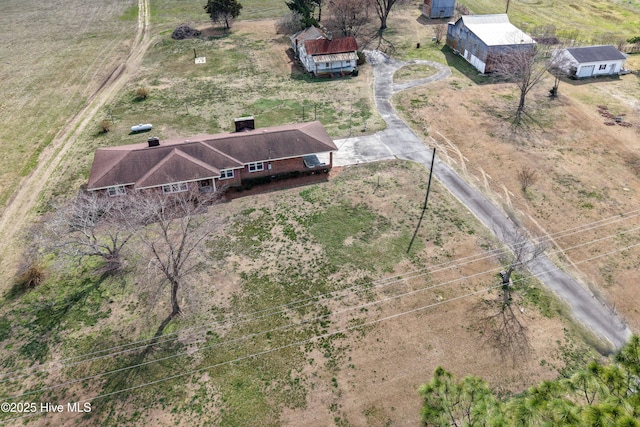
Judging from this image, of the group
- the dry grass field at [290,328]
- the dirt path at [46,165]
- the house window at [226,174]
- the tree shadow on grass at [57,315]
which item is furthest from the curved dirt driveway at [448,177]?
the dirt path at [46,165]

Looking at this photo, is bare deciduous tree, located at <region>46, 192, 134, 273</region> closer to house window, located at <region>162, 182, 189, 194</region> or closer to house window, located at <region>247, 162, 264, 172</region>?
house window, located at <region>162, 182, 189, 194</region>

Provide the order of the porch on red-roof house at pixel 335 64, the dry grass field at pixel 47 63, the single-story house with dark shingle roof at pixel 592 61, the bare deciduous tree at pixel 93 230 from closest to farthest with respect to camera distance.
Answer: the bare deciduous tree at pixel 93 230
the dry grass field at pixel 47 63
the single-story house with dark shingle roof at pixel 592 61
the porch on red-roof house at pixel 335 64

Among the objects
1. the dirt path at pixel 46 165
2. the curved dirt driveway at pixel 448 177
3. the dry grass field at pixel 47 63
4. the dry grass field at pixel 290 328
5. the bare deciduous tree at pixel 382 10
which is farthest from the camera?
the bare deciduous tree at pixel 382 10

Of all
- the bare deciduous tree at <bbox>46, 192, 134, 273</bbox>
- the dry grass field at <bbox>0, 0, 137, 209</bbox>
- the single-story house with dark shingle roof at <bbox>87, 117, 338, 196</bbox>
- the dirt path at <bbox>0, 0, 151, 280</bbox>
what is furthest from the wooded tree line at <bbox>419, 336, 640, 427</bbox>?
the dry grass field at <bbox>0, 0, 137, 209</bbox>

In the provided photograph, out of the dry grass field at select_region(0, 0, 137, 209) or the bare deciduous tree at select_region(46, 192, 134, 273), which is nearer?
the bare deciduous tree at select_region(46, 192, 134, 273)

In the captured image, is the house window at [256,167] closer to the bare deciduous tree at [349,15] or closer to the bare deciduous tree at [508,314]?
the bare deciduous tree at [508,314]

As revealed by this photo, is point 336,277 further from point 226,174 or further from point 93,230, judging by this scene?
point 93,230
